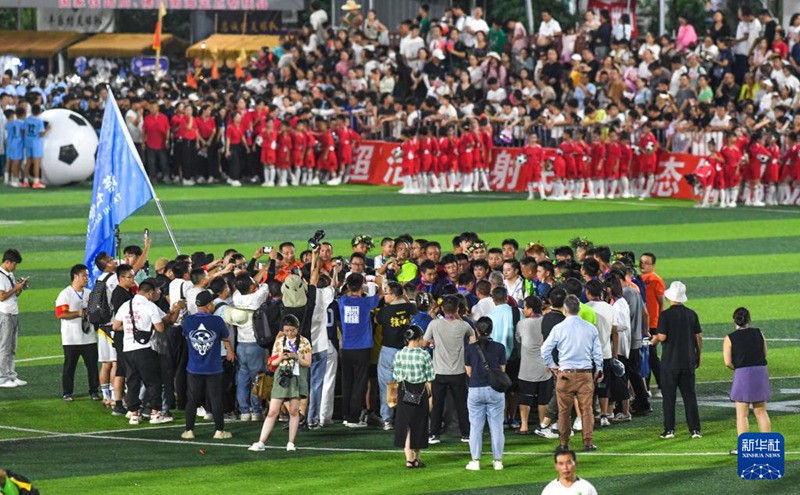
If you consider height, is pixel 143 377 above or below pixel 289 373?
below

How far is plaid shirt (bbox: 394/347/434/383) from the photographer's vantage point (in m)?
15.0

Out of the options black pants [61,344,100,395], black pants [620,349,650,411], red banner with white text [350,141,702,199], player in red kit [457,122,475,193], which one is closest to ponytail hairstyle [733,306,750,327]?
black pants [620,349,650,411]

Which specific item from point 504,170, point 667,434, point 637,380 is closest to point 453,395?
point 667,434

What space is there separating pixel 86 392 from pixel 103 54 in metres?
45.1

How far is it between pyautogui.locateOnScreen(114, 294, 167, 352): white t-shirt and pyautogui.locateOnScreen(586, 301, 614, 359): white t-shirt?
456 cm

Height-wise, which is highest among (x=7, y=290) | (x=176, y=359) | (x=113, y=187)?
(x=113, y=187)

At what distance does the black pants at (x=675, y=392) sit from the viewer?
16.1 m

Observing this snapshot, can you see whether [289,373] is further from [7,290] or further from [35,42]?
[35,42]

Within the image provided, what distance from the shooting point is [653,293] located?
18.2 metres

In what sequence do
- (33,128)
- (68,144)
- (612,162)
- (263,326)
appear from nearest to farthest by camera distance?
(263,326) < (612,162) < (33,128) < (68,144)

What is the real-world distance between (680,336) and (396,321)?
2.88 meters

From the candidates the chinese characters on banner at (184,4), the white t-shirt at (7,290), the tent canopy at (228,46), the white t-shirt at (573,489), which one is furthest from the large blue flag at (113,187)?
the tent canopy at (228,46)

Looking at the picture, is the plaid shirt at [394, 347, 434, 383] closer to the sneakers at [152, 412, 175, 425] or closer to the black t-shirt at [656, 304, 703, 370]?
the black t-shirt at [656, 304, 703, 370]

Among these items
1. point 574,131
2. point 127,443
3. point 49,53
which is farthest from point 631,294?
point 49,53
